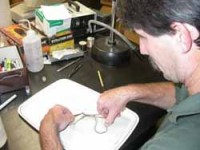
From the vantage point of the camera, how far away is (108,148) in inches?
34.1

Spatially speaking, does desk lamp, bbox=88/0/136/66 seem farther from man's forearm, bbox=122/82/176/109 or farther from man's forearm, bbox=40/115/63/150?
man's forearm, bbox=40/115/63/150

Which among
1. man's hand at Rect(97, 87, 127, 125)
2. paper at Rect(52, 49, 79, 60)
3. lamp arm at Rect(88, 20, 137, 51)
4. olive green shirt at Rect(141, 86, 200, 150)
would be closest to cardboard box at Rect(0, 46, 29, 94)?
paper at Rect(52, 49, 79, 60)

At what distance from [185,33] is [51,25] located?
670 mm

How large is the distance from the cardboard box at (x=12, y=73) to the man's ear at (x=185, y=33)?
54 centimetres

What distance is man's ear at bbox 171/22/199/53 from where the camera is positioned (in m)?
0.65

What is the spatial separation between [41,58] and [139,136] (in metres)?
0.47

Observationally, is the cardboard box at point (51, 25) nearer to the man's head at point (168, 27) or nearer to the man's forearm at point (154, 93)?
the man's forearm at point (154, 93)

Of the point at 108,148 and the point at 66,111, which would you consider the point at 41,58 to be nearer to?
the point at 66,111

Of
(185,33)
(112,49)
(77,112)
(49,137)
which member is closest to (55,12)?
(112,49)

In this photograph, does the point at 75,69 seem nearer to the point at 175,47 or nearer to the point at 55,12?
→ the point at 55,12

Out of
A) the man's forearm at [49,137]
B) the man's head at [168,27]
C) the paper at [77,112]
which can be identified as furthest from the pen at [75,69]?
the man's head at [168,27]

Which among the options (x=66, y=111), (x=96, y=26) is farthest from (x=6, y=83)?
(x=96, y=26)

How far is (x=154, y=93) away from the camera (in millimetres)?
1059

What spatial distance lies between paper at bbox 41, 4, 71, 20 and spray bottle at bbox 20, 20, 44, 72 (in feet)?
0.45
